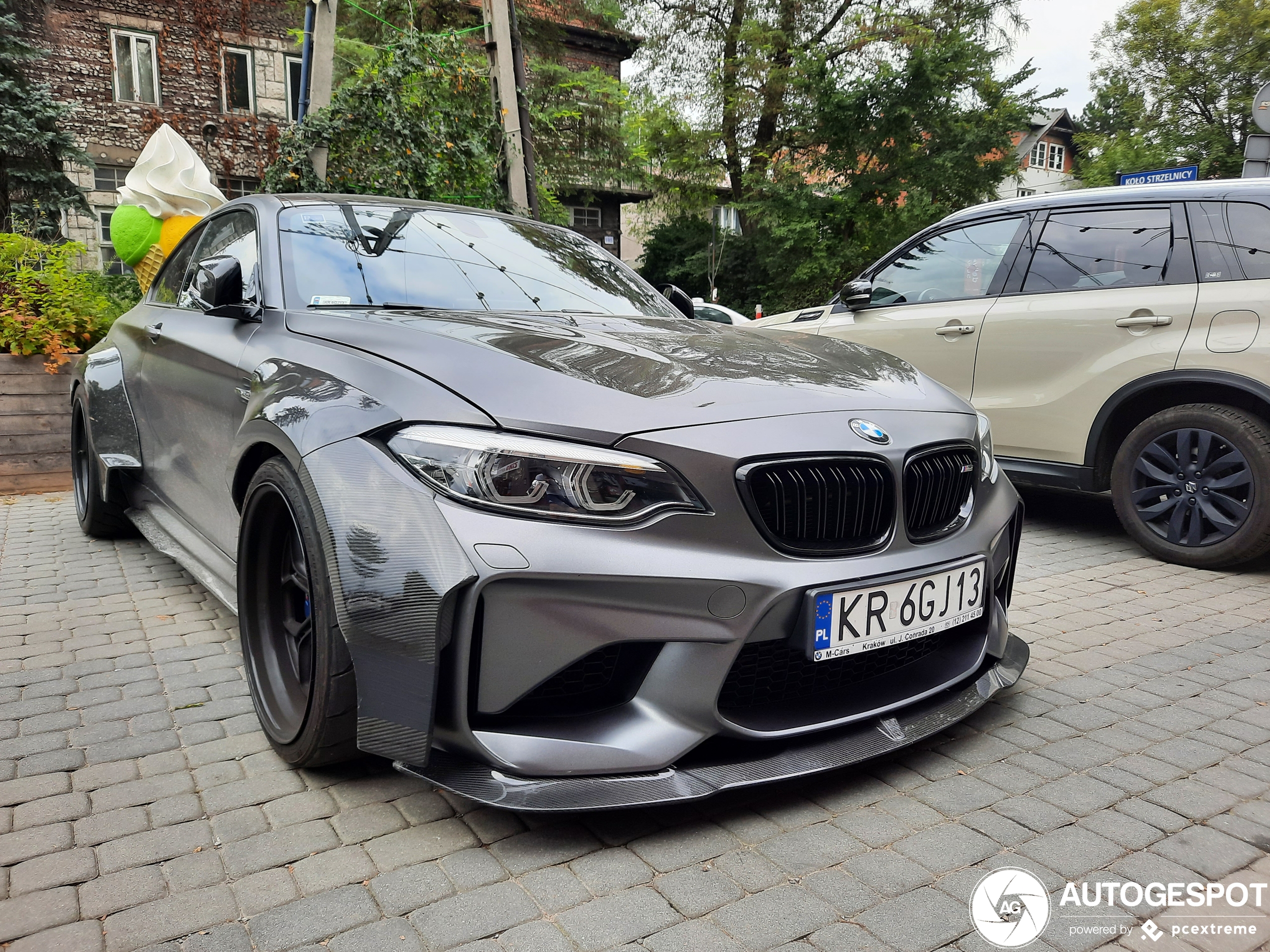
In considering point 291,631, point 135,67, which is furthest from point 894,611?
point 135,67

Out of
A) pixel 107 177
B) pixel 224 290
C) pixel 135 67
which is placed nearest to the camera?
pixel 224 290

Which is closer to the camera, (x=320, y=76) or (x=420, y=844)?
(x=420, y=844)

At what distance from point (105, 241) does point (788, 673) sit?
22.0 m

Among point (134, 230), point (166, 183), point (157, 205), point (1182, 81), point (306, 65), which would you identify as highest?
point (1182, 81)

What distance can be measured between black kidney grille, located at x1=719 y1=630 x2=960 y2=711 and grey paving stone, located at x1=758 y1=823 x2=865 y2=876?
0.98 ft

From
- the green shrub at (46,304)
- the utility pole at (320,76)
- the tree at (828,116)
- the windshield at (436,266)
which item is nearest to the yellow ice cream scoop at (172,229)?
the green shrub at (46,304)

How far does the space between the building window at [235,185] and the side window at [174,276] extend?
1751cm

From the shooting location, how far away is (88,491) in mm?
5105

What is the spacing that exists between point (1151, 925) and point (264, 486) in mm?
2228

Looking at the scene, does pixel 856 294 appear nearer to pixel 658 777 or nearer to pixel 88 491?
pixel 658 777

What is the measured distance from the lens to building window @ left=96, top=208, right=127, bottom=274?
19688 mm

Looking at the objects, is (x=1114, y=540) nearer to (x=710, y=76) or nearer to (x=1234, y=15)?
(x=710, y=76)

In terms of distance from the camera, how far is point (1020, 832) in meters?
2.18

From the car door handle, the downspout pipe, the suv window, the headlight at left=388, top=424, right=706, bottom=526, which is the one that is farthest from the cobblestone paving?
the downspout pipe
